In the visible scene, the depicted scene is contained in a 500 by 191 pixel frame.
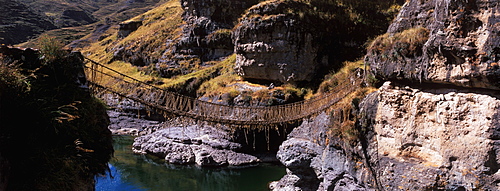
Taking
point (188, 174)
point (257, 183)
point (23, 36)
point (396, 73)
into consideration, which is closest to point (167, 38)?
point (188, 174)

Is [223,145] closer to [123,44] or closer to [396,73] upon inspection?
[396,73]

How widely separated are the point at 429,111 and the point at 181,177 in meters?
9.67

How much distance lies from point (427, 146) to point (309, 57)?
10.8 metres

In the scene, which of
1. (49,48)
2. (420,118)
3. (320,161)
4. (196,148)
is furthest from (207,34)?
(49,48)

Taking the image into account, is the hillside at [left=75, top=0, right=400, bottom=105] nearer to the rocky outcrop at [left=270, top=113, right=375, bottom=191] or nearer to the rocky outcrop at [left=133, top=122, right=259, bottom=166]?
the rocky outcrop at [left=133, top=122, right=259, bottom=166]

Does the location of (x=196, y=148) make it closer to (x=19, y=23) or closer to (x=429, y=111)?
(x=429, y=111)

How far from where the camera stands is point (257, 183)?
12.0m

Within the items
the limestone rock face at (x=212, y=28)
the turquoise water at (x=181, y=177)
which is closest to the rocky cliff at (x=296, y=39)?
the turquoise water at (x=181, y=177)

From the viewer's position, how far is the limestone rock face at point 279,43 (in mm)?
16141

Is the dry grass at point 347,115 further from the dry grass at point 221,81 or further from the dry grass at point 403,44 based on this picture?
the dry grass at point 221,81

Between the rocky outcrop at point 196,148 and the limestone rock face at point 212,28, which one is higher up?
the limestone rock face at point 212,28

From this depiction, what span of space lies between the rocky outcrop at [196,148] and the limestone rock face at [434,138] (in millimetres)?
8104

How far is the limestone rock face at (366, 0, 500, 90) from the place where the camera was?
502 cm

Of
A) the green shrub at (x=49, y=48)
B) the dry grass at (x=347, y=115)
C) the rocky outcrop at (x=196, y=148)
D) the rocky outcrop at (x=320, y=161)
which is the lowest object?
the rocky outcrop at (x=196, y=148)
